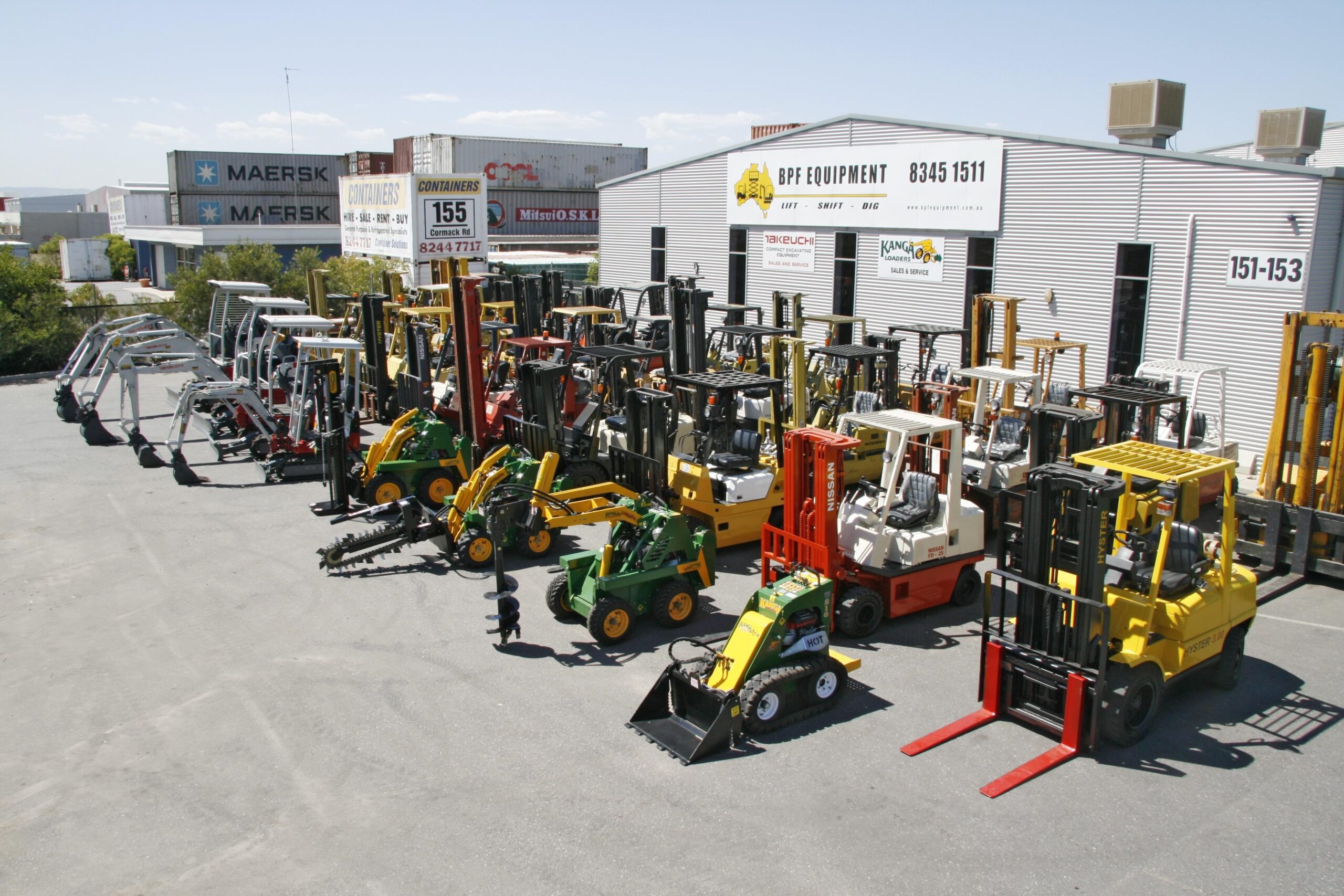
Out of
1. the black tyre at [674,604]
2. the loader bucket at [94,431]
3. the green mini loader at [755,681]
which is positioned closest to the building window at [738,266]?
the loader bucket at [94,431]

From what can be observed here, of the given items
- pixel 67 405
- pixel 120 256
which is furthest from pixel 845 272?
pixel 120 256

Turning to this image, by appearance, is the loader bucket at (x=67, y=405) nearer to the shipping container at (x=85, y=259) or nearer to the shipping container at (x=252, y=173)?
the shipping container at (x=252, y=173)

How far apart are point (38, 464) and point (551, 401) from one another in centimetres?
987

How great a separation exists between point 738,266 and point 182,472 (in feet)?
53.7

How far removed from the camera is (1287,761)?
25.1 feet

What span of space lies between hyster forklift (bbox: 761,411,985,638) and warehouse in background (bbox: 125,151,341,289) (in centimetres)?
4480

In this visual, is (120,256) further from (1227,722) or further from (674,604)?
(1227,722)

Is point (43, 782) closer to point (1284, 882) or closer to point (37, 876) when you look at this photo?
point (37, 876)

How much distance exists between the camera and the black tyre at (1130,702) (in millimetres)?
7609

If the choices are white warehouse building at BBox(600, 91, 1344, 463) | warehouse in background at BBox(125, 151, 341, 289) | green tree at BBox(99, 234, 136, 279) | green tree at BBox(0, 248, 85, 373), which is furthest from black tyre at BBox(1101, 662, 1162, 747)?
green tree at BBox(99, 234, 136, 279)

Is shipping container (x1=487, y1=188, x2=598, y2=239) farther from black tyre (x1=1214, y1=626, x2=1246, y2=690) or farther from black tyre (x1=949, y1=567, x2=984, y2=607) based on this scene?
black tyre (x1=1214, y1=626, x2=1246, y2=690)

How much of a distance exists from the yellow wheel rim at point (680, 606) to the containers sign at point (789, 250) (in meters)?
16.8

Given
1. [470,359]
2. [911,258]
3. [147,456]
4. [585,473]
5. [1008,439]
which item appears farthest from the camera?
[911,258]

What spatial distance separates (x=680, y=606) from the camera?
1030 centimetres
